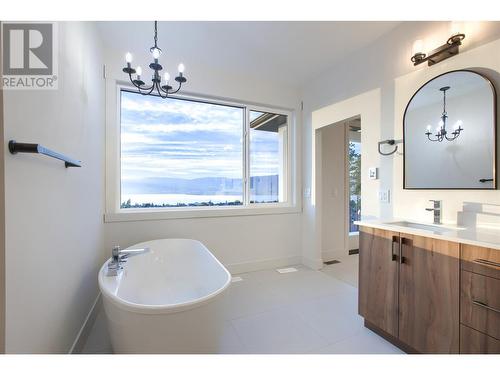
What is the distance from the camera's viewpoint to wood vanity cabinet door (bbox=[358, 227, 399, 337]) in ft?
5.18

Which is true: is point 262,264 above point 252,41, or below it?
below

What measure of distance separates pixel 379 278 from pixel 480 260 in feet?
2.15

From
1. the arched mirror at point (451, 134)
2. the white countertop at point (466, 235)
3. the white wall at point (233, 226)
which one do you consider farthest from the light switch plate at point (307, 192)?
the white countertop at point (466, 235)

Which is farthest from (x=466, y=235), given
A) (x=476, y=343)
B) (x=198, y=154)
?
(x=198, y=154)

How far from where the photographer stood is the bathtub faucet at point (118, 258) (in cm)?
161

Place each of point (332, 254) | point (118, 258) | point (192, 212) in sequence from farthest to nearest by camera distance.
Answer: point (332, 254)
point (192, 212)
point (118, 258)

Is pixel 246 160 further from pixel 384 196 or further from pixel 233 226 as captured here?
pixel 384 196

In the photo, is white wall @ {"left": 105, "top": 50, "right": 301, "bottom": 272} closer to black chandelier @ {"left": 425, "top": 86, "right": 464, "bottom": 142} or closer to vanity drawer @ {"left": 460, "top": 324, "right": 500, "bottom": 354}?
black chandelier @ {"left": 425, "top": 86, "right": 464, "bottom": 142}

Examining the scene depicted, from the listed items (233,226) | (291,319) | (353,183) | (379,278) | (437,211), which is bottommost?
(291,319)

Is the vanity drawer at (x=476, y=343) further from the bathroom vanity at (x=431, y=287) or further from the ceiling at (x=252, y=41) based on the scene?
the ceiling at (x=252, y=41)

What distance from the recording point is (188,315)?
43.7 inches

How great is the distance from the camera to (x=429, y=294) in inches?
53.8

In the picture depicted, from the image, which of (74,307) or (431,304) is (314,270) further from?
(74,307)

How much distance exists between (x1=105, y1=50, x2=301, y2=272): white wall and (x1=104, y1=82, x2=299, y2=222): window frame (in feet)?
0.22
